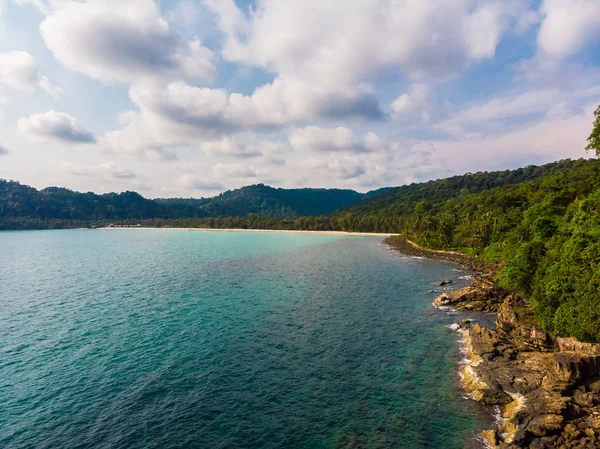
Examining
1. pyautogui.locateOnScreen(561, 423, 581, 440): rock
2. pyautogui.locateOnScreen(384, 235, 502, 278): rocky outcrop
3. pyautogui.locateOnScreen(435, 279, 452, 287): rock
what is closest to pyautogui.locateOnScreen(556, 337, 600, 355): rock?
pyautogui.locateOnScreen(561, 423, 581, 440): rock

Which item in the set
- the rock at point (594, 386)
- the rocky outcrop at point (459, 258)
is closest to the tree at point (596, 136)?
the rocky outcrop at point (459, 258)

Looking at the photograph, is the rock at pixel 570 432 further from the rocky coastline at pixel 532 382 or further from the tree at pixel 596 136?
the tree at pixel 596 136

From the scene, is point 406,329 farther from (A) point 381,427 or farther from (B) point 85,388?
(B) point 85,388

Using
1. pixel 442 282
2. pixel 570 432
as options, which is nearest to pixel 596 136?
pixel 442 282

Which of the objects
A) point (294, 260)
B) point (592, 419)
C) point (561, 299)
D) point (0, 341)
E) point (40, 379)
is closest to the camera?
point (592, 419)

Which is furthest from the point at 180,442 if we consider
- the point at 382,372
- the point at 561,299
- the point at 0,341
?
the point at 561,299

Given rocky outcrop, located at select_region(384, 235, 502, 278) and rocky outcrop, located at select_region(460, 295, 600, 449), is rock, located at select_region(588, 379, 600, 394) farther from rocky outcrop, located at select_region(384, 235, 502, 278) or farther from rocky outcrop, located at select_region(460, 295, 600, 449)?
rocky outcrop, located at select_region(384, 235, 502, 278)
